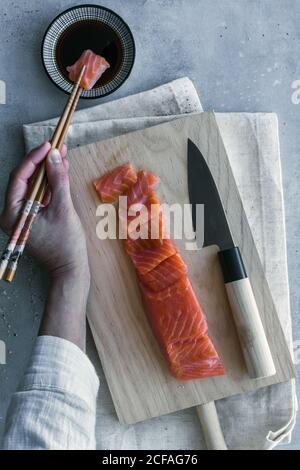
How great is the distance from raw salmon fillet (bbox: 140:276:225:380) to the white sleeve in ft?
0.61

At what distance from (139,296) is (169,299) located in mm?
86

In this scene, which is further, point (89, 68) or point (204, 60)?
point (204, 60)

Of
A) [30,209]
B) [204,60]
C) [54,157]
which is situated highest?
[204,60]

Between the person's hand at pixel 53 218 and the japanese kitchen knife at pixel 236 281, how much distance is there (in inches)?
11.2

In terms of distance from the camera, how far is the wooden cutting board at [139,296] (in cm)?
134

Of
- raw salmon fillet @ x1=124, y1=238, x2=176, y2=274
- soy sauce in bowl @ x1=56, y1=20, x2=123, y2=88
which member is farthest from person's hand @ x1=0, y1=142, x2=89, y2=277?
soy sauce in bowl @ x1=56, y1=20, x2=123, y2=88

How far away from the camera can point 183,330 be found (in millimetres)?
1301

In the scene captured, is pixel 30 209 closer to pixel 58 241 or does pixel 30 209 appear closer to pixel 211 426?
pixel 58 241

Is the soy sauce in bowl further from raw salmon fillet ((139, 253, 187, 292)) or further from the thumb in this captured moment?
raw salmon fillet ((139, 253, 187, 292))

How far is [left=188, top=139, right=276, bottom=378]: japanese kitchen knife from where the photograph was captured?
4.26 ft

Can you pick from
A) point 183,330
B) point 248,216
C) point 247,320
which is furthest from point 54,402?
point 248,216

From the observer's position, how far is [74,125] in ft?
4.60

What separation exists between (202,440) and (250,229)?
20.8 inches

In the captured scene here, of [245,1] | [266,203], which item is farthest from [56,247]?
[245,1]
